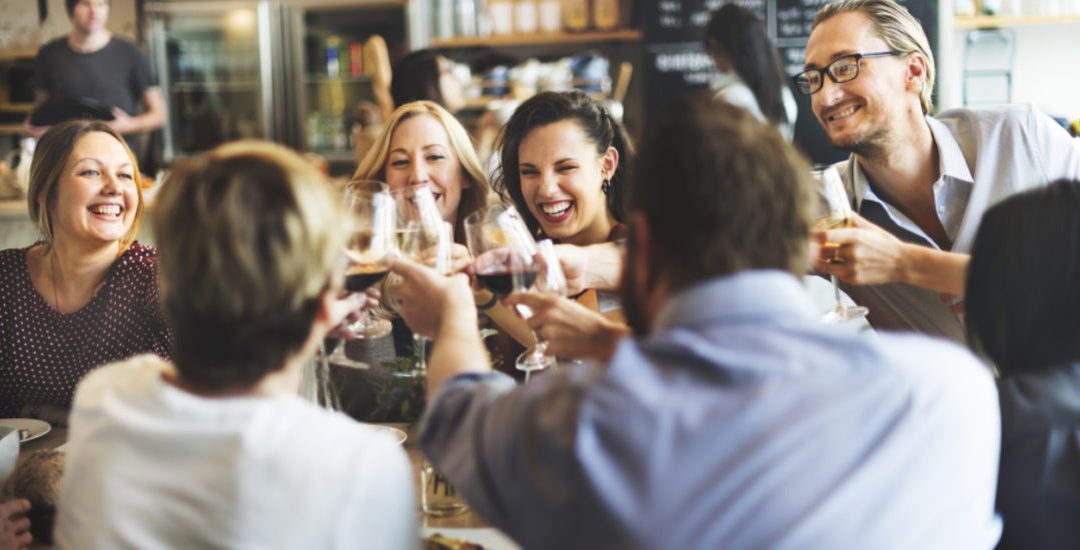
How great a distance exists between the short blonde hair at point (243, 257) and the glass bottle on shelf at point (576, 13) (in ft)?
15.4

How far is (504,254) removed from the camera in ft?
5.00

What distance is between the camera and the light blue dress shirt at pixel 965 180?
2.14 m

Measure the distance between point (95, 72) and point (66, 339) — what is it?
3.52 metres

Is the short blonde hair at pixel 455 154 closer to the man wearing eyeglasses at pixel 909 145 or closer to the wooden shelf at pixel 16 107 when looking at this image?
the man wearing eyeglasses at pixel 909 145

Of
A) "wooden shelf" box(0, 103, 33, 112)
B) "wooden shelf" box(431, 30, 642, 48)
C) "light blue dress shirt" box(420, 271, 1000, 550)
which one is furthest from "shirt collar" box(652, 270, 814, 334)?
"wooden shelf" box(0, 103, 33, 112)

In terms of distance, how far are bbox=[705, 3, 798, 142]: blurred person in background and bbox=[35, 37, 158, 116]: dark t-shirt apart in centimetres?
311

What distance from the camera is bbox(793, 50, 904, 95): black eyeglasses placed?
219 cm

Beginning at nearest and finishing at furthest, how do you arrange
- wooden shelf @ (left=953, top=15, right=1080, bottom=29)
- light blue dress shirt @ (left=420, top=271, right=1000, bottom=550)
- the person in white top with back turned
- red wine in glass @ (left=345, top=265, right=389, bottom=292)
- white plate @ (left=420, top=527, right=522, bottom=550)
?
light blue dress shirt @ (left=420, top=271, right=1000, bottom=550) < the person in white top with back turned < white plate @ (left=420, top=527, right=522, bottom=550) < red wine in glass @ (left=345, top=265, right=389, bottom=292) < wooden shelf @ (left=953, top=15, right=1080, bottom=29)

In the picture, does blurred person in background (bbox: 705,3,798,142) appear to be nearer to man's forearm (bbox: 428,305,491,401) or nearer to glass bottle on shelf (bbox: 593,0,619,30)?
glass bottle on shelf (bbox: 593,0,619,30)

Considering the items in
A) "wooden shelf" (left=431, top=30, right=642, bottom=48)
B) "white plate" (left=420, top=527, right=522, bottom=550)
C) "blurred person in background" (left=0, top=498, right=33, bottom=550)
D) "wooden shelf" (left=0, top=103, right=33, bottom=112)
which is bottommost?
"white plate" (left=420, top=527, right=522, bottom=550)

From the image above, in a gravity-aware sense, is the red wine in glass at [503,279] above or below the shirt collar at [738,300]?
below

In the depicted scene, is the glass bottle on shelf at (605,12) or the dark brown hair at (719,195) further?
the glass bottle on shelf at (605,12)

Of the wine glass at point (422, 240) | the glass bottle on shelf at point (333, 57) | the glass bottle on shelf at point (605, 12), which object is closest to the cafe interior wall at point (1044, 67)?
the glass bottle on shelf at point (605, 12)

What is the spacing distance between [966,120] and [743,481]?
5.75ft
